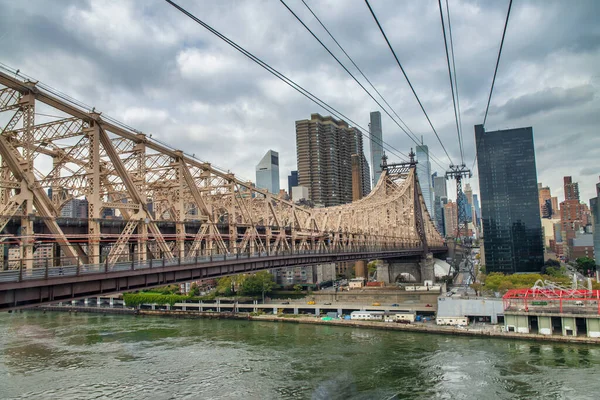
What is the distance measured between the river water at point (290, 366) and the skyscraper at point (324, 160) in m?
106

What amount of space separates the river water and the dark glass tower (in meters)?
64.7

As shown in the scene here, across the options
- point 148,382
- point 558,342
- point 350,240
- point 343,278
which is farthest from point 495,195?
point 148,382

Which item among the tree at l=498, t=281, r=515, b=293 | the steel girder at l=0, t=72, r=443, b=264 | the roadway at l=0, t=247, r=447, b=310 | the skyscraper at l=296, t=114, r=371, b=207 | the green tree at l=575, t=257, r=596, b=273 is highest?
the skyscraper at l=296, t=114, r=371, b=207

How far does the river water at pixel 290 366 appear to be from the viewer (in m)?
27.6

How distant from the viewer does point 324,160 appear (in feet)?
516

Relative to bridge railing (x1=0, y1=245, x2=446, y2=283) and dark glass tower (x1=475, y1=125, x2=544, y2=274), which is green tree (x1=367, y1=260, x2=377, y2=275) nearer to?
dark glass tower (x1=475, y1=125, x2=544, y2=274)

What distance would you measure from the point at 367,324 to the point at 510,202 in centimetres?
7003

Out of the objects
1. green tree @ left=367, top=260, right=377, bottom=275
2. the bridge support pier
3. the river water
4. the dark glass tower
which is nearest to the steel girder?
the river water

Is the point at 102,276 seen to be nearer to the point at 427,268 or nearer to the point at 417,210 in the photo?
the point at 427,268

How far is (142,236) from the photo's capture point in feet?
74.1

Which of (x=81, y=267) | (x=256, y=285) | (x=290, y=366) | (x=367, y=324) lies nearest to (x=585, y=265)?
(x=367, y=324)

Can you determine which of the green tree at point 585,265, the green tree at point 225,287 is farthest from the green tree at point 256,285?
the green tree at point 585,265

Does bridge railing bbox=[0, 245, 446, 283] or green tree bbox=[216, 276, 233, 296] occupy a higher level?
bridge railing bbox=[0, 245, 446, 283]

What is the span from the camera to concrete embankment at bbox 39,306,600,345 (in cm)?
3968
